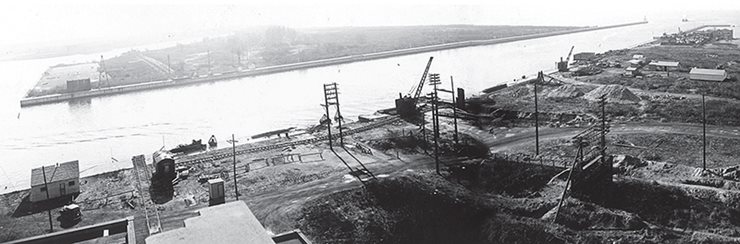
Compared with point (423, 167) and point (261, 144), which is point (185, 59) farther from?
point (423, 167)

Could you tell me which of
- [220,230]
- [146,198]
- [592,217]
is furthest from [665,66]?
[220,230]

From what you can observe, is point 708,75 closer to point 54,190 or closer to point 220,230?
point 220,230

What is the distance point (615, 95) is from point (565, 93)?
6689mm

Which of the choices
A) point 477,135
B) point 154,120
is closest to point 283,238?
point 477,135

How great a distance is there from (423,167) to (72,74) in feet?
385

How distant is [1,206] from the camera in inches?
1485

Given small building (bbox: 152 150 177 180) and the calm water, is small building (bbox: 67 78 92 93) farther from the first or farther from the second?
small building (bbox: 152 150 177 180)

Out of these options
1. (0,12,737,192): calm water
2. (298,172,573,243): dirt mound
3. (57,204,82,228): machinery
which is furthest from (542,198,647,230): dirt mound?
(0,12,737,192): calm water

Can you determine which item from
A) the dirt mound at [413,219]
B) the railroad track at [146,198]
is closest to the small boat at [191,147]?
the railroad track at [146,198]

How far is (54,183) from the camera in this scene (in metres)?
38.1

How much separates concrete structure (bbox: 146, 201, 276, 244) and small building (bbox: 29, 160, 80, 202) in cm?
1584

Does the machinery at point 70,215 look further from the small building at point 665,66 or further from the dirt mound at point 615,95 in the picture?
the small building at point 665,66

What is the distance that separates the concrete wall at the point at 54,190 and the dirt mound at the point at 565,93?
170ft

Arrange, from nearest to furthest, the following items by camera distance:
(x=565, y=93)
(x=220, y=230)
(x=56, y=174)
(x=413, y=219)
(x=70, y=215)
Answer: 1. (x=220, y=230)
2. (x=413, y=219)
3. (x=70, y=215)
4. (x=56, y=174)
5. (x=565, y=93)
